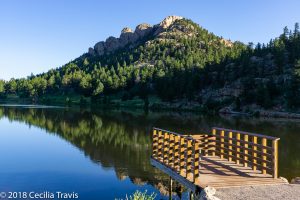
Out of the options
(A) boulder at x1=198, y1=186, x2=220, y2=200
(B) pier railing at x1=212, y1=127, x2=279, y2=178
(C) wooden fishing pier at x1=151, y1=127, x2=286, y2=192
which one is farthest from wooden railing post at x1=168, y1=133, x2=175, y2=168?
(A) boulder at x1=198, y1=186, x2=220, y2=200

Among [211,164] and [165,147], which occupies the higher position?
[165,147]

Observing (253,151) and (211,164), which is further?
(211,164)

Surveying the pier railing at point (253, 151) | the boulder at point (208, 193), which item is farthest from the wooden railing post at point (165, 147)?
the boulder at point (208, 193)

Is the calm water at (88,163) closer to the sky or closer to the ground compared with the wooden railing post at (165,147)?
closer to the ground

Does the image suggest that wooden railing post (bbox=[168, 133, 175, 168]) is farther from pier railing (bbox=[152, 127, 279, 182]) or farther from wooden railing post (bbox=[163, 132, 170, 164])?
wooden railing post (bbox=[163, 132, 170, 164])

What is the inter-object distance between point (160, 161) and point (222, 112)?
112568 millimetres

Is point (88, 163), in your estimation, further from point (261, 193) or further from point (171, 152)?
point (261, 193)

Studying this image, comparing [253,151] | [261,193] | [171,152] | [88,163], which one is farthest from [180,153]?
[88,163]

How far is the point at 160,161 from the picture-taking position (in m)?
24.5

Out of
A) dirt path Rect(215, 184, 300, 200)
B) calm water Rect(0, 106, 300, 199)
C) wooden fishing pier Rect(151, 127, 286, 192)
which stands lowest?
calm water Rect(0, 106, 300, 199)

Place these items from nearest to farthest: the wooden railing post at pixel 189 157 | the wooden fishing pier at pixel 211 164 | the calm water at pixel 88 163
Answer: the wooden fishing pier at pixel 211 164
the wooden railing post at pixel 189 157
the calm water at pixel 88 163

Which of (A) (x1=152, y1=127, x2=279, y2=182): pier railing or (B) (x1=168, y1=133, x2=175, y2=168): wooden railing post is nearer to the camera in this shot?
(A) (x1=152, y1=127, x2=279, y2=182): pier railing

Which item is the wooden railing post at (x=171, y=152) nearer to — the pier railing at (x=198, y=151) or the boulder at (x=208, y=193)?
the pier railing at (x=198, y=151)

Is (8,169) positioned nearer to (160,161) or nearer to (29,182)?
(29,182)
